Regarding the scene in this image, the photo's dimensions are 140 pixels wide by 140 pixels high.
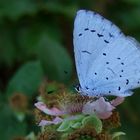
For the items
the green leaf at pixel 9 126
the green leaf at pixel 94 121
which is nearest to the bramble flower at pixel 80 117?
the green leaf at pixel 94 121

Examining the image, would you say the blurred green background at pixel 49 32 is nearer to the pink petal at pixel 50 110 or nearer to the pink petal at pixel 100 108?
the pink petal at pixel 50 110

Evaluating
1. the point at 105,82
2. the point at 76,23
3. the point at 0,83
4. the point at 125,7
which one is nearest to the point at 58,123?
the point at 105,82

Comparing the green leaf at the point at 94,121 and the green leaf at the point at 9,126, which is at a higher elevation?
the green leaf at the point at 94,121

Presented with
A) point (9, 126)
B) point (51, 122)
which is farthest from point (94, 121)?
point (9, 126)

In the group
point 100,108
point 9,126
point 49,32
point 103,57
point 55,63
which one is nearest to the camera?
point 100,108

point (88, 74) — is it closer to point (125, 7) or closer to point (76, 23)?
point (76, 23)

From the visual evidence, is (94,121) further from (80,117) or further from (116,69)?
(116,69)
